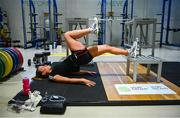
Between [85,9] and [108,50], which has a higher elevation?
[85,9]

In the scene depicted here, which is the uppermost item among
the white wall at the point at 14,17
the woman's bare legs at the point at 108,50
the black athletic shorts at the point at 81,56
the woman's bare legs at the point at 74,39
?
the white wall at the point at 14,17

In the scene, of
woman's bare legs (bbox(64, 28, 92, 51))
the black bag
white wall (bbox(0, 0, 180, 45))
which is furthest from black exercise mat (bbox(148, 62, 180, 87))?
white wall (bbox(0, 0, 180, 45))

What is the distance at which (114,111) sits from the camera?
1943 millimetres

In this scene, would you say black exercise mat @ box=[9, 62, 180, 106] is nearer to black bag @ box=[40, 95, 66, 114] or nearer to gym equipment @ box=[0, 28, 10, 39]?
black bag @ box=[40, 95, 66, 114]

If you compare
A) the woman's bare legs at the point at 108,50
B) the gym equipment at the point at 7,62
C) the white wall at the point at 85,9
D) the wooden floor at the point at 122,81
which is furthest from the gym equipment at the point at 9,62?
the white wall at the point at 85,9

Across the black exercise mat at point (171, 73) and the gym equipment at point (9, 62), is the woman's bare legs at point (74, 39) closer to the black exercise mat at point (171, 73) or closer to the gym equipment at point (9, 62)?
the gym equipment at point (9, 62)

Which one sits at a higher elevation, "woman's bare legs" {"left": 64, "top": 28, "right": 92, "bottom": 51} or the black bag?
"woman's bare legs" {"left": 64, "top": 28, "right": 92, "bottom": 51}

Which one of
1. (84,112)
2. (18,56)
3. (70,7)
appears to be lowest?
(84,112)

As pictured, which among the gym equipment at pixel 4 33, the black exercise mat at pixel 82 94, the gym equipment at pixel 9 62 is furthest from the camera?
the gym equipment at pixel 4 33

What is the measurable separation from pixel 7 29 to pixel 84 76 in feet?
20.4

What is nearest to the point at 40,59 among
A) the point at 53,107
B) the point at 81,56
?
the point at 81,56

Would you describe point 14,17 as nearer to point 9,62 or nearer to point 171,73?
point 9,62

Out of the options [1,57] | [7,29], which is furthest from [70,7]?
[1,57]

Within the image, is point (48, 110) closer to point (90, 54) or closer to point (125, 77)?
point (90, 54)
